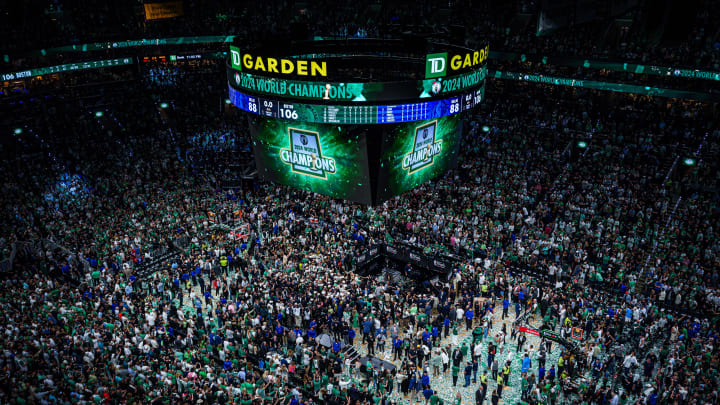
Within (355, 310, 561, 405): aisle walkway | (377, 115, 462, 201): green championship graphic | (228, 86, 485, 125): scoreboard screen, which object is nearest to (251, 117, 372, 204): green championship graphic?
(377, 115, 462, 201): green championship graphic

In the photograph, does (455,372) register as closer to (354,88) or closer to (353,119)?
(353,119)

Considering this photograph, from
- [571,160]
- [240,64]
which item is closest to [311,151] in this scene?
[240,64]

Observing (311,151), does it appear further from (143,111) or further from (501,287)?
(143,111)

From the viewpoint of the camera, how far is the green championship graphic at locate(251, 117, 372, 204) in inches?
953

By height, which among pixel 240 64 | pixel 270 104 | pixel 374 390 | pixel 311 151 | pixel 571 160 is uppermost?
pixel 240 64

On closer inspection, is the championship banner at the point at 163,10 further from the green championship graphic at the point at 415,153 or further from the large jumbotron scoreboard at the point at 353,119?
the green championship graphic at the point at 415,153

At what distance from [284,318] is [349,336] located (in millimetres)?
3028

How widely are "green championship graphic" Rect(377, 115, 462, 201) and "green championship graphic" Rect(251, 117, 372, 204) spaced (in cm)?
100

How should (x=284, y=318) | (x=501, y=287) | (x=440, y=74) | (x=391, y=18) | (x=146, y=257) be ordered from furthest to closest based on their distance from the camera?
(x=391, y=18)
(x=146, y=257)
(x=501, y=287)
(x=284, y=318)
(x=440, y=74)

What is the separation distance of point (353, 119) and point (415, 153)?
155 inches

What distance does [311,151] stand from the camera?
2525cm

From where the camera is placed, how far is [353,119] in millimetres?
22781

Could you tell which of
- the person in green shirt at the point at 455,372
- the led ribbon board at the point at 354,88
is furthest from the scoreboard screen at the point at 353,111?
the person in green shirt at the point at 455,372

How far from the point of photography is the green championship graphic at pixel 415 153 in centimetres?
2431
